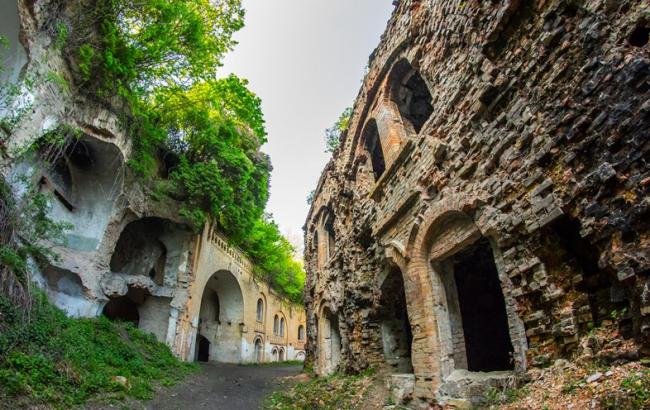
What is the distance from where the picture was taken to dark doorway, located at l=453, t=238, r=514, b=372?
793 centimetres

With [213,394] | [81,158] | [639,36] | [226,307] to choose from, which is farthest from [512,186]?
[226,307]

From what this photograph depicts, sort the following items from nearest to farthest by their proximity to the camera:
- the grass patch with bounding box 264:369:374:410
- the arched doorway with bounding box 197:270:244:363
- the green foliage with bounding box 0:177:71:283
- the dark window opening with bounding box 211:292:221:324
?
the green foliage with bounding box 0:177:71:283
the grass patch with bounding box 264:369:374:410
the arched doorway with bounding box 197:270:244:363
the dark window opening with bounding box 211:292:221:324

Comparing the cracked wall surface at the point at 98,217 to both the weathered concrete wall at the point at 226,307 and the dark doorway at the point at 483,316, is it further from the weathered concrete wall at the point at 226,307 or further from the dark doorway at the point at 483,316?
the dark doorway at the point at 483,316

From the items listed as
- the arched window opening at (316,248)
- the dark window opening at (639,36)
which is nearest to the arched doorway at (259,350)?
the arched window opening at (316,248)

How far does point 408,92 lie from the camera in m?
8.99

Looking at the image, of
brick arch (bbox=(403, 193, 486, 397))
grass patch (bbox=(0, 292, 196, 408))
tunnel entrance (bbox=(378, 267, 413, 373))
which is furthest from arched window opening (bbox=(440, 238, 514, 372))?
grass patch (bbox=(0, 292, 196, 408))

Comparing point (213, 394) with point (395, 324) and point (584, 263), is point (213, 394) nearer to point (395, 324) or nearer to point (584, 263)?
point (395, 324)

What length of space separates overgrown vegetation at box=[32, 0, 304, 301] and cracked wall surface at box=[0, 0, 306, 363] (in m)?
0.61

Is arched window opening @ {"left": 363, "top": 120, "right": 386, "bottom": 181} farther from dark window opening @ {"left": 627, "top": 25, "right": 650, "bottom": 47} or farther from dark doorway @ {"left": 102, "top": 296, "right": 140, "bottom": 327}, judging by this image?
dark doorway @ {"left": 102, "top": 296, "right": 140, "bottom": 327}

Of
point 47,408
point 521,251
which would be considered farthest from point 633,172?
point 47,408

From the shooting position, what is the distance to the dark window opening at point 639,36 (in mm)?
2893

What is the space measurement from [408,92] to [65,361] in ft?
32.5

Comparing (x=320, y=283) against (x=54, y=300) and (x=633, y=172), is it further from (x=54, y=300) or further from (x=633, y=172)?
(x=633, y=172)

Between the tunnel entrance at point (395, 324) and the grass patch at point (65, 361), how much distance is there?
18.9 feet
